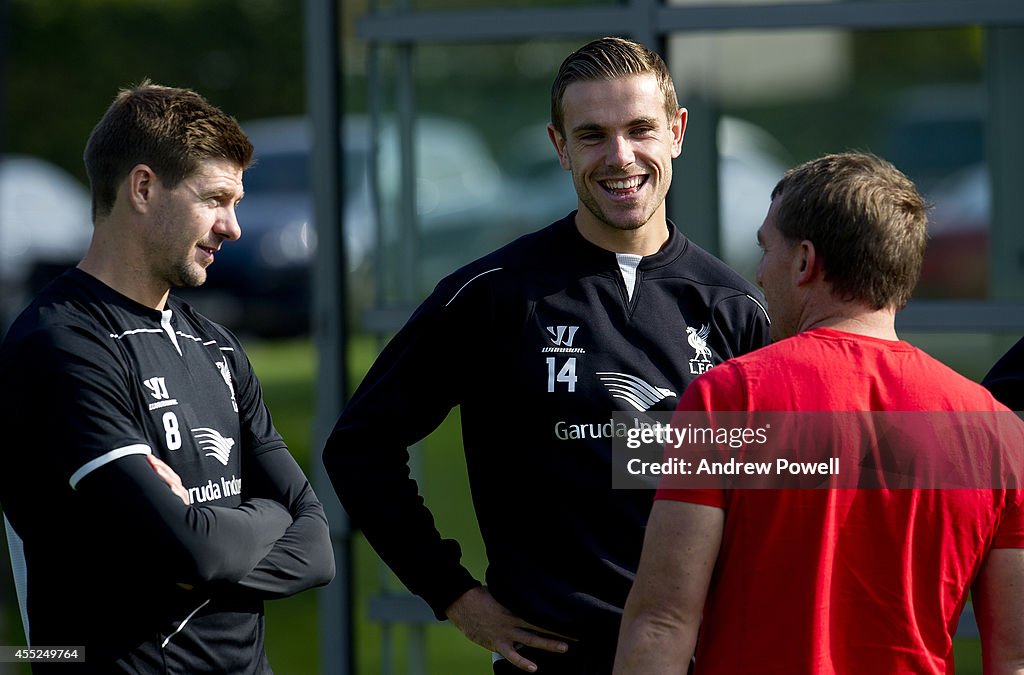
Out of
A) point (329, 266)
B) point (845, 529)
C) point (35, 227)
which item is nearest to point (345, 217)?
point (329, 266)

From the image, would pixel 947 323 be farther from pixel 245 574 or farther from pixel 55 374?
pixel 55 374

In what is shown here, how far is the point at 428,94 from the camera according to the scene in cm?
491

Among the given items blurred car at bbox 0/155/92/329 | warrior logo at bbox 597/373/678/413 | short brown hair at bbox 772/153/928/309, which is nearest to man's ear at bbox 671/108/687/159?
warrior logo at bbox 597/373/678/413

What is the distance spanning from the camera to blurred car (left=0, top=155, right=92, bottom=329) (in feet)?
52.8

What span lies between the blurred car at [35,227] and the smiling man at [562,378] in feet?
44.3

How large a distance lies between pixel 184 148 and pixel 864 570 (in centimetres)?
163

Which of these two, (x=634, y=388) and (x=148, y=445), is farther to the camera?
(x=634, y=388)

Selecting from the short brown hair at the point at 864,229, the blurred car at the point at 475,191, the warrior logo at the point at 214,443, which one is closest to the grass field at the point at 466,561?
the blurred car at the point at 475,191

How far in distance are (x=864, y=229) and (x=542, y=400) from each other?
0.84m

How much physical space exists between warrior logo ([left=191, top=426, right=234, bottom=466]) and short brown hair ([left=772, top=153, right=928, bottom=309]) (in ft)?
4.28

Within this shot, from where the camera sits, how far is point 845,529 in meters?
2.14

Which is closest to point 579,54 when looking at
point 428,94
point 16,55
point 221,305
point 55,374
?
point 55,374

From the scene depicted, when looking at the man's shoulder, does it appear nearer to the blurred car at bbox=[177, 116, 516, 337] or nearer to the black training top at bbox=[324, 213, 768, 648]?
the black training top at bbox=[324, 213, 768, 648]

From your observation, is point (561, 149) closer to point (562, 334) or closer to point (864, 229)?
point (562, 334)
